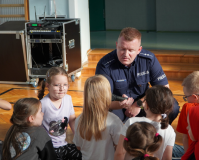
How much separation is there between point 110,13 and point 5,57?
6.11 meters

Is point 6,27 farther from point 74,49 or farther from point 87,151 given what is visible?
point 87,151

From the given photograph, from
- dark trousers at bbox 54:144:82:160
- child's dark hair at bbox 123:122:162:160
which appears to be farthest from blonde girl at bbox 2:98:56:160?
child's dark hair at bbox 123:122:162:160

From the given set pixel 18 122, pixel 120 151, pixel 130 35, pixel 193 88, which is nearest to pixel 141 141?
pixel 120 151

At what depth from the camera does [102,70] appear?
267cm

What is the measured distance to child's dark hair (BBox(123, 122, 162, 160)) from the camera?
1.45 m

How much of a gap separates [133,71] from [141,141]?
4.21ft

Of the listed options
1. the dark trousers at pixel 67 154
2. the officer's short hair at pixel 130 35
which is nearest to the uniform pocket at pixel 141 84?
the officer's short hair at pixel 130 35

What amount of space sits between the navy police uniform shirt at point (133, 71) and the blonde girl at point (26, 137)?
0.97 metres

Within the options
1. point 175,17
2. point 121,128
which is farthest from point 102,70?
point 175,17

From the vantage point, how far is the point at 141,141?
1452mm

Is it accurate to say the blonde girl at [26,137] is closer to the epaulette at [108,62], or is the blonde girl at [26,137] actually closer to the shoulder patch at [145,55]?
the epaulette at [108,62]

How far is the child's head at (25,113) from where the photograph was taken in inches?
71.4

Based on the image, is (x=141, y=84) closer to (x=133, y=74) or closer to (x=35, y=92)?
(x=133, y=74)

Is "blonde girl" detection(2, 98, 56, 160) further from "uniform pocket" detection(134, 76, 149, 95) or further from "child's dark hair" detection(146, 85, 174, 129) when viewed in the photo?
"uniform pocket" detection(134, 76, 149, 95)
